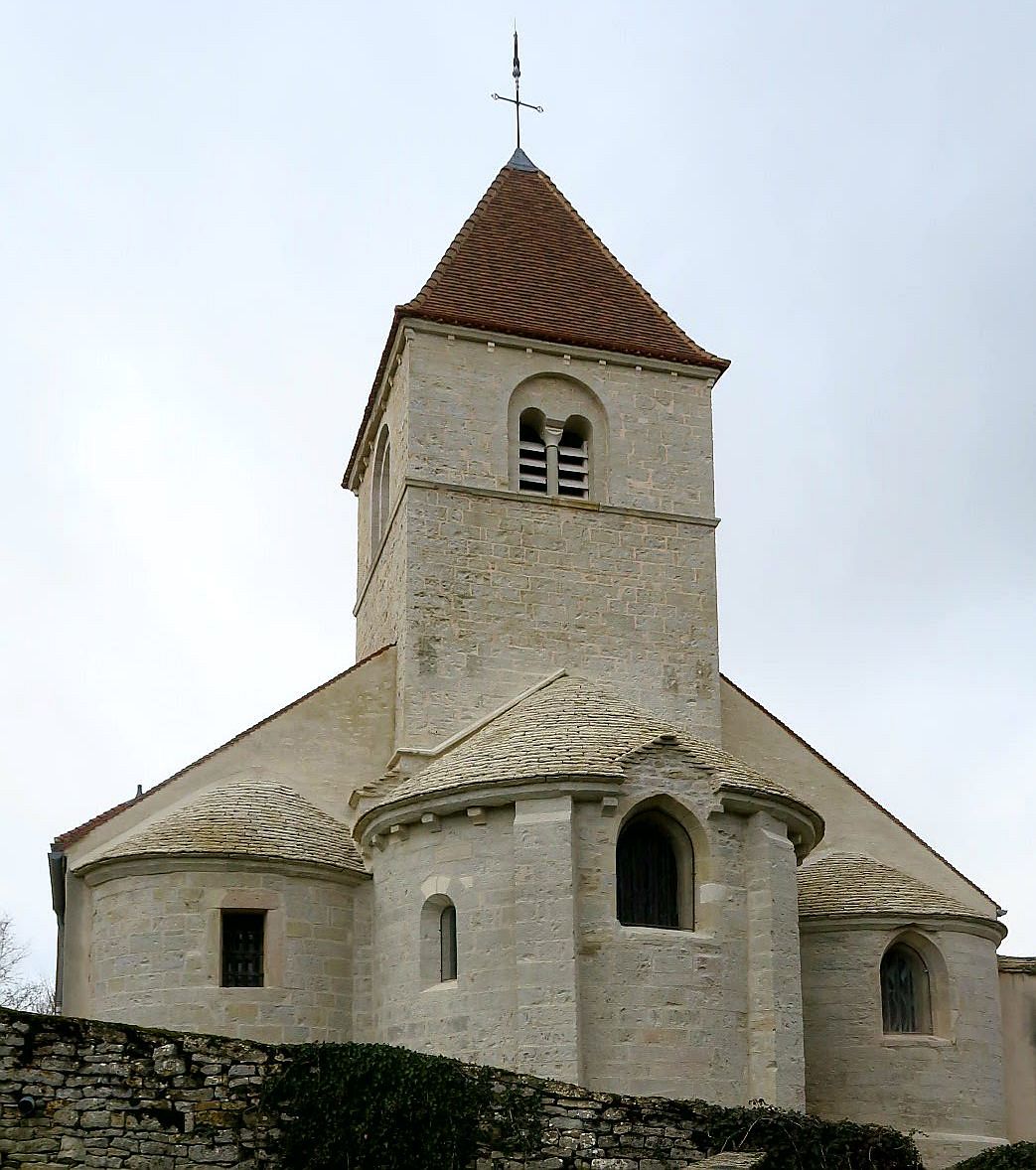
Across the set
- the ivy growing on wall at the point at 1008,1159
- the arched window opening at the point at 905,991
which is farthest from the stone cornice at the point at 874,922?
the ivy growing on wall at the point at 1008,1159

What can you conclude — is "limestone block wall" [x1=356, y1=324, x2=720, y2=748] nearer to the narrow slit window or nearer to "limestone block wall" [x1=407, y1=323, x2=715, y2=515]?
"limestone block wall" [x1=407, y1=323, x2=715, y2=515]

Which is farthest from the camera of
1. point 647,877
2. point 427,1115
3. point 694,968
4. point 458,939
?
point 647,877

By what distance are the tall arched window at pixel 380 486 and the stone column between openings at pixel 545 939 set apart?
8930mm

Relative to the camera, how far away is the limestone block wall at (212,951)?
19047mm

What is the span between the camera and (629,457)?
2469 cm

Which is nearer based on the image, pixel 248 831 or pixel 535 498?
pixel 248 831

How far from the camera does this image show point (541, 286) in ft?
85.3

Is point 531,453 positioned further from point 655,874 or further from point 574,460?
point 655,874

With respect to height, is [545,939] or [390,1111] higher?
[545,939]

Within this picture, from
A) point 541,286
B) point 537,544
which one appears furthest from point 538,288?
point 537,544

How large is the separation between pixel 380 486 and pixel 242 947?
9275 millimetres

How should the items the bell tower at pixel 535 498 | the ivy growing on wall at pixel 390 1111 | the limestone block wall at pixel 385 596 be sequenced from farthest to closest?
the limestone block wall at pixel 385 596 < the bell tower at pixel 535 498 < the ivy growing on wall at pixel 390 1111

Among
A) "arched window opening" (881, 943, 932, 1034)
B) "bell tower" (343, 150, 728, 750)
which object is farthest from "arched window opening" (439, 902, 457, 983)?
"arched window opening" (881, 943, 932, 1034)

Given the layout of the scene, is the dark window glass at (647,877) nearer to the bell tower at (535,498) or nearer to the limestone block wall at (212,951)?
the limestone block wall at (212,951)
